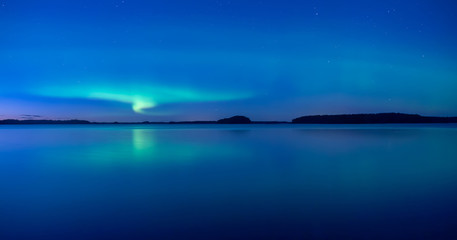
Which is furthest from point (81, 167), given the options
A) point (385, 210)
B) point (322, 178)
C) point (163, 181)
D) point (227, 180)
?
point (385, 210)

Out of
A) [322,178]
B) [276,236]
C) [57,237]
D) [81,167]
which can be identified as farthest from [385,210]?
[81,167]

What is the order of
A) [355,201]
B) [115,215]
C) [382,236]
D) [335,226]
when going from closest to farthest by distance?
[382,236] → [335,226] → [115,215] → [355,201]

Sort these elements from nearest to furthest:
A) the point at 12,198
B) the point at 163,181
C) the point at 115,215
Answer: the point at 115,215, the point at 12,198, the point at 163,181

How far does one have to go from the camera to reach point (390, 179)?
10.2 m

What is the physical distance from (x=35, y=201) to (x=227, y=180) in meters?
5.58

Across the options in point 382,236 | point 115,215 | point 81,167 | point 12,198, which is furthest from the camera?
point 81,167

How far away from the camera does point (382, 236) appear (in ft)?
16.9

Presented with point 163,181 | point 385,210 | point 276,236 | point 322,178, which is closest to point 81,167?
point 163,181

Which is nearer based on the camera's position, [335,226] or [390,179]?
[335,226]

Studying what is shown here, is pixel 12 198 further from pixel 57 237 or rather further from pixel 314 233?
pixel 314 233

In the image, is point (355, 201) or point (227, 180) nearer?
point (355, 201)

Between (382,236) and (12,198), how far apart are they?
8.90 m

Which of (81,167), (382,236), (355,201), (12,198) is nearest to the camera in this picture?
(382,236)

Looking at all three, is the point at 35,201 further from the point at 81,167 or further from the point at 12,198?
the point at 81,167
